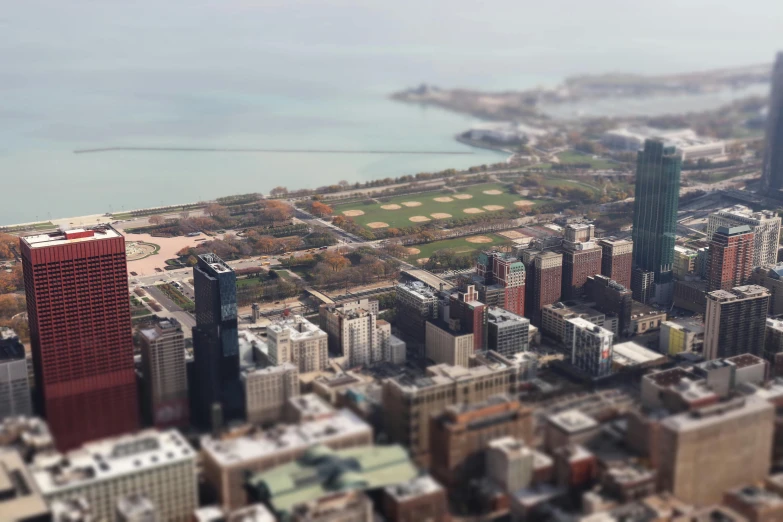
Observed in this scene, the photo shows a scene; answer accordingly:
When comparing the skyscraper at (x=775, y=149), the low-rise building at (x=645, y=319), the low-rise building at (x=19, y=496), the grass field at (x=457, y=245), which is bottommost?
the low-rise building at (x=645, y=319)

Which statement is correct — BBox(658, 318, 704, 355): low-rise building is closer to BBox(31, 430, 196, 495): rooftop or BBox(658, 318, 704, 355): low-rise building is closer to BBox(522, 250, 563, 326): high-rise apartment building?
BBox(522, 250, 563, 326): high-rise apartment building

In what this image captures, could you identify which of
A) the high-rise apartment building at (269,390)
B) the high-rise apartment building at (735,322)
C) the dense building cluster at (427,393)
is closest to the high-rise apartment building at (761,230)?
the dense building cluster at (427,393)

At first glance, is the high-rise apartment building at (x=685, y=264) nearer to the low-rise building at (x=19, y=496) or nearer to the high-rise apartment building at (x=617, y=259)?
the high-rise apartment building at (x=617, y=259)

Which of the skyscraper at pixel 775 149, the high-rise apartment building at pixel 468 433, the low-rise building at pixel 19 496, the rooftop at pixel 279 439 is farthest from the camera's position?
the skyscraper at pixel 775 149

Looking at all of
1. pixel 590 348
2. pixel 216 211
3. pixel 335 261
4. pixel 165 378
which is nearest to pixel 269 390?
pixel 165 378

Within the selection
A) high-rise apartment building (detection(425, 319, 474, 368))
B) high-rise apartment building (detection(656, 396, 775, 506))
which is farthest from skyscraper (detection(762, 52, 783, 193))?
high-rise apartment building (detection(656, 396, 775, 506))

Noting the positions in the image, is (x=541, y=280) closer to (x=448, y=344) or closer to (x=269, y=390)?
(x=448, y=344)

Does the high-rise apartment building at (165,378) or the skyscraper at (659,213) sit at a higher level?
the skyscraper at (659,213)
